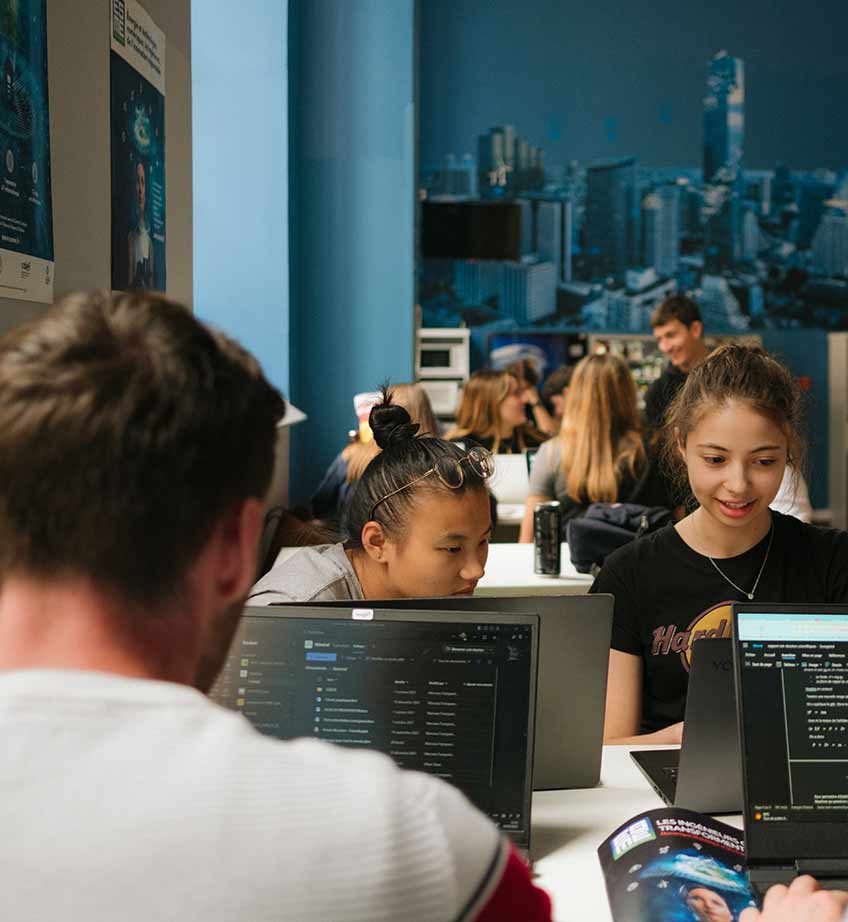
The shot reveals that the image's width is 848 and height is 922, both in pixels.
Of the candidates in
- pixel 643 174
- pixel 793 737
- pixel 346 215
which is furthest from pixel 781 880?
pixel 643 174

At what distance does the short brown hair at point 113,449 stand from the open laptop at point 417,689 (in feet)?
2.75

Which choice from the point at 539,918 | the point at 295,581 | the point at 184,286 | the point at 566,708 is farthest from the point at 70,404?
the point at 184,286

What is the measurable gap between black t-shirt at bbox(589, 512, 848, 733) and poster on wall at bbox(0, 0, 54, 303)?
1221 millimetres

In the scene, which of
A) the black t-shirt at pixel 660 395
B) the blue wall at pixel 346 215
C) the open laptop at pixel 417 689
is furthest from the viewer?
the blue wall at pixel 346 215

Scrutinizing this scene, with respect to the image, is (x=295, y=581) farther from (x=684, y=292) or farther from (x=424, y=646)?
(x=684, y=292)

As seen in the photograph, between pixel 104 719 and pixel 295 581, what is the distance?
1353mm

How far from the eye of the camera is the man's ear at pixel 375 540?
2.18 m

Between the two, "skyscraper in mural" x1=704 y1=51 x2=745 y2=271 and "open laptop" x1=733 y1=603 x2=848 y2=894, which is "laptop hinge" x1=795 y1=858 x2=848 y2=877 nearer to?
"open laptop" x1=733 y1=603 x2=848 y2=894

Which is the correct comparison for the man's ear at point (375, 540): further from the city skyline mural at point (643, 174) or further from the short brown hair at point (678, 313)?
the city skyline mural at point (643, 174)

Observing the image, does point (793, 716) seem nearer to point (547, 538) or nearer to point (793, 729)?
point (793, 729)

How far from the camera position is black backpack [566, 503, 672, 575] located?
3678mm

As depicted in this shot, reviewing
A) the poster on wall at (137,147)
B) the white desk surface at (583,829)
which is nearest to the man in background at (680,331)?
the poster on wall at (137,147)

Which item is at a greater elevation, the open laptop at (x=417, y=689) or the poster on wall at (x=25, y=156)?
the poster on wall at (x=25, y=156)

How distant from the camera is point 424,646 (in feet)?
5.03
